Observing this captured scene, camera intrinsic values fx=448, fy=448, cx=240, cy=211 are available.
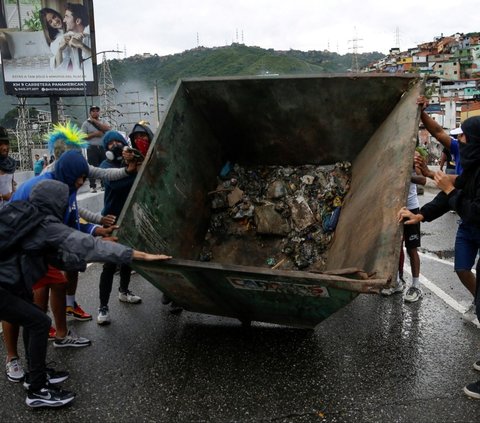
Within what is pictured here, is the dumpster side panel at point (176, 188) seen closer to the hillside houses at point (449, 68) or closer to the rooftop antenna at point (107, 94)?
the hillside houses at point (449, 68)

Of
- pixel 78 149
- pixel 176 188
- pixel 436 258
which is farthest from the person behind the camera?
pixel 436 258

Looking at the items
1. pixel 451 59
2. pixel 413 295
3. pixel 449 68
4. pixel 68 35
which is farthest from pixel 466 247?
pixel 451 59

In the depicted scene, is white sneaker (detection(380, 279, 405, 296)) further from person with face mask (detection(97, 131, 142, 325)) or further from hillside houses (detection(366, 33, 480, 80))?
hillside houses (detection(366, 33, 480, 80))

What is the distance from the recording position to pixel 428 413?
7.89 feet

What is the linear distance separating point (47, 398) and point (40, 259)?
795mm

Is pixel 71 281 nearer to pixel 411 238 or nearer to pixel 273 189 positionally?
pixel 273 189

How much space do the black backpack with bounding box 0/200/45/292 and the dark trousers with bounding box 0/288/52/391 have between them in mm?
97

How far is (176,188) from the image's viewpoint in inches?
148

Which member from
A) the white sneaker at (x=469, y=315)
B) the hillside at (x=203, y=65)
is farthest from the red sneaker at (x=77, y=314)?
the hillside at (x=203, y=65)

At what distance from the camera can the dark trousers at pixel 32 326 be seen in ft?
7.90

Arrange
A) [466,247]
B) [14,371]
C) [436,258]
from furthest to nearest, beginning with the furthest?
1. [436,258]
2. [466,247]
3. [14,371]

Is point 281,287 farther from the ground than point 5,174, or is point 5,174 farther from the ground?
point 5,174

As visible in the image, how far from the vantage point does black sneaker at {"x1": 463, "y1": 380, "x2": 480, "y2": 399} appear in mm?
2521

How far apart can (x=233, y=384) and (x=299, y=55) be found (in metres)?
144
